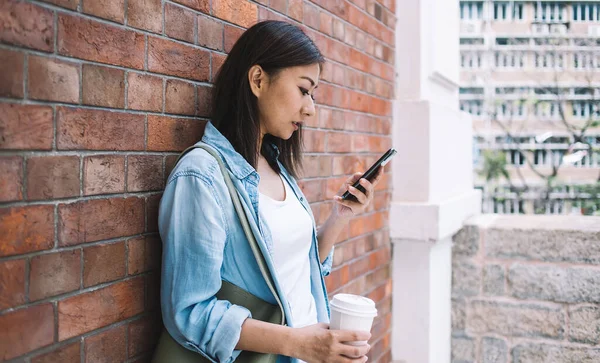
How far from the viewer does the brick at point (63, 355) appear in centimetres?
115

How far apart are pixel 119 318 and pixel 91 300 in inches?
4.3

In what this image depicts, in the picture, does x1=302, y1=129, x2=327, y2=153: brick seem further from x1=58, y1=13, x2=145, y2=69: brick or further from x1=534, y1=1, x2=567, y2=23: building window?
x1=534, y1=1, x2=567, y2=23: building window

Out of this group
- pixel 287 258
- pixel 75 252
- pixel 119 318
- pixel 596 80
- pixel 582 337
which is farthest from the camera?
pixel 596 80

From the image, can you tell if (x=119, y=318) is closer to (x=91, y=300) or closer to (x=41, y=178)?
(x=91, y=300)

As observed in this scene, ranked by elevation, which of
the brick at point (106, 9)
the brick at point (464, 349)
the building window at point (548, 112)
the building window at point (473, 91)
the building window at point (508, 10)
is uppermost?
the building window at point (508, 10)

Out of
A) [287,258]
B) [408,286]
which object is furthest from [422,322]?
[287,258]

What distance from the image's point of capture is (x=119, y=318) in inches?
54.0

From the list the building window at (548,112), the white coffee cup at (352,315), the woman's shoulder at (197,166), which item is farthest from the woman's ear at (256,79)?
the building window at (548,112)

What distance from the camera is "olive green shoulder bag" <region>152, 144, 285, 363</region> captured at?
4.39 feet

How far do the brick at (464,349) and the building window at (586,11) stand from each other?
113 ft

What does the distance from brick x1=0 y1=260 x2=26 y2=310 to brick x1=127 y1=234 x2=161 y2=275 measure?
12.2 inches

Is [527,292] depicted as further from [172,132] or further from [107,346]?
[107,346]

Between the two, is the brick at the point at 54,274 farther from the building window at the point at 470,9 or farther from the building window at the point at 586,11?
the building window at the point at 470,9

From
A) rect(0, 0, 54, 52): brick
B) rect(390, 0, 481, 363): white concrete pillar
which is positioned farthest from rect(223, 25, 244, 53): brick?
rect(390, 0, 481, 363): white concrete pillar
